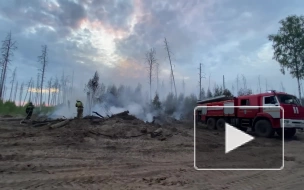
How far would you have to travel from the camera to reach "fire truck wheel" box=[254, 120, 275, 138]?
46.8 ft

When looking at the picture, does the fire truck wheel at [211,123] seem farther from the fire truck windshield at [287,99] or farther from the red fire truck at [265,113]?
the fire truck windshield at [287,99]

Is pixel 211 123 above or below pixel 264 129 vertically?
above

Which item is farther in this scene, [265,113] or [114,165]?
[265,113]

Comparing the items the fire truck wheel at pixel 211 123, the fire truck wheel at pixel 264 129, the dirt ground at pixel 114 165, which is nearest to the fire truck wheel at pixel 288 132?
the fire truck wheel at pixel 264 129

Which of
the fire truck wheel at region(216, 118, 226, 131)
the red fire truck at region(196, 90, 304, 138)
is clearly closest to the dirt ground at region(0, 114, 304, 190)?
the red fire truck at region(196, 90, 304, 138)

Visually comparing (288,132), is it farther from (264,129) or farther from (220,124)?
(220,124)

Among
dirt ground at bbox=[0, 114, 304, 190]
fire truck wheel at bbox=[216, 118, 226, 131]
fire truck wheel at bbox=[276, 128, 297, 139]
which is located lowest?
dirt ground at bbox=[0, 114, 304, 190]

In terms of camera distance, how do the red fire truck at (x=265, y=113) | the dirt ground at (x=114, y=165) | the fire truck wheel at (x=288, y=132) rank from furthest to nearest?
the fire truck wheel at (x=288, y=132)
the red fire truck at (x=265, y=113)
the dirt ground at (x=114, y=165)

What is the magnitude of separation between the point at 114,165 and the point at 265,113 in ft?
35.9

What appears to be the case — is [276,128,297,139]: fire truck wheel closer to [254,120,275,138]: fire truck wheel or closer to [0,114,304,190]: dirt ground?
[254,120,275,138]: fire truck wheel

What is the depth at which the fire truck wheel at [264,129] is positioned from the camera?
14.3 m

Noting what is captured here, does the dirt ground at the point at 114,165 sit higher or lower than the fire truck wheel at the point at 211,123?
lower

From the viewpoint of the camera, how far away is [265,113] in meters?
14.5
